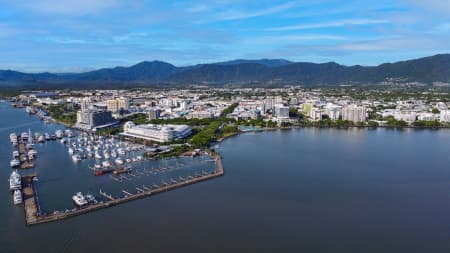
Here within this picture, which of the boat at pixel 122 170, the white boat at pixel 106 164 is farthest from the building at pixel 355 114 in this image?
the white boat at pixel 106 164


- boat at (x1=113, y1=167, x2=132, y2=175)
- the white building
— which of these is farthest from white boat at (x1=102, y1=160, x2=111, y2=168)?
the white building

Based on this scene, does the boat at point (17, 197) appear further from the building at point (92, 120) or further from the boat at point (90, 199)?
the building at point (92, 120)

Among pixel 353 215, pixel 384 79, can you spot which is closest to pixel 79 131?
pixel 353 215

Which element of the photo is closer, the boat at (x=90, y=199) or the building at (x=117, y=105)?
the boat at (x=90, y=199)

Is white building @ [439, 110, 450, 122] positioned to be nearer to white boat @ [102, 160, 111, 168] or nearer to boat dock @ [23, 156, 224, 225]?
boat dock @ [23, 156, 224, 225]

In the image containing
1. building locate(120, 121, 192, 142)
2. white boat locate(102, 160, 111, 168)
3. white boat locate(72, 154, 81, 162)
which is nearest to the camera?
white boat locate(102, 160, 111, 168)
